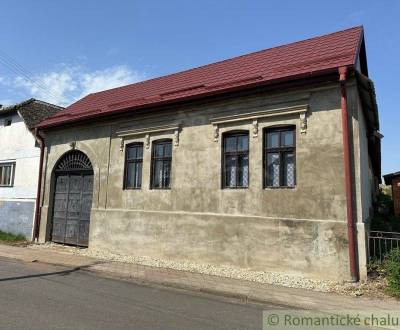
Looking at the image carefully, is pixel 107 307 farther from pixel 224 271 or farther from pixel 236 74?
pixel 236 74

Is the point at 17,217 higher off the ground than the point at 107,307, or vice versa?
the point at 17,217

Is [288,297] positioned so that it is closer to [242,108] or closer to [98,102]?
[242,108]

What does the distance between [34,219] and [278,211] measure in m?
11.2

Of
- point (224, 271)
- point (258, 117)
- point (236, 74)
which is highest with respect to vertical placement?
point (236, 74)

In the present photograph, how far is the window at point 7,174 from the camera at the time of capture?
59.2 feet

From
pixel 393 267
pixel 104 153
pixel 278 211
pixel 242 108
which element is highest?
pixel 242 108

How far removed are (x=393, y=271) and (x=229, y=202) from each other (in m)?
4.49

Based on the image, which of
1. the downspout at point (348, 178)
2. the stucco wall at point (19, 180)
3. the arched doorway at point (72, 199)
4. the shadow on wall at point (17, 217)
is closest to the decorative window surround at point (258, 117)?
the downspout at point (348, 178)

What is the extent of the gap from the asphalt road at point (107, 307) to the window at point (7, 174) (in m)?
10.2

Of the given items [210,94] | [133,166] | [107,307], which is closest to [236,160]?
[210,94]

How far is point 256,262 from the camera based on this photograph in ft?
32.6

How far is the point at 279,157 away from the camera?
1018cm

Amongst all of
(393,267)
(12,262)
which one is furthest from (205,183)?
(12,262)

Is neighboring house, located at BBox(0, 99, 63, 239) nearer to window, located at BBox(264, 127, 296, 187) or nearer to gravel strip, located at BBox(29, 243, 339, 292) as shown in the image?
gravel strip, located at BBox(29, 243, 339, 292)
